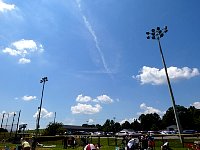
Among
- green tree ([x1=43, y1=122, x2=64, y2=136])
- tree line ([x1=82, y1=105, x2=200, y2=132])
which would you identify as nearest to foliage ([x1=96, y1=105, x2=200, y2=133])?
tree line ([x1=82, y1=105, x2=200, y2=132])

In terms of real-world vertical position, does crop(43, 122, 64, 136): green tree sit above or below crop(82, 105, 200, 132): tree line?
below

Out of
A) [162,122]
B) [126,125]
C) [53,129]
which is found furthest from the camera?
[126,125]

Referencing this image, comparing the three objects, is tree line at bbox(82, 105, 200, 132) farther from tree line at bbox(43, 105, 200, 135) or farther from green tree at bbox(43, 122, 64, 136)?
green tree at bbox(43, 122, 64, 136)

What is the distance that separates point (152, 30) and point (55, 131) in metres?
35.0

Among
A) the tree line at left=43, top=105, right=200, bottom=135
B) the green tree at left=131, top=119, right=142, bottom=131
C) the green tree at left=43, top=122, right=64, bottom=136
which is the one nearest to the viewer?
the green tree at left=43, top=122, right=64, bottom=136

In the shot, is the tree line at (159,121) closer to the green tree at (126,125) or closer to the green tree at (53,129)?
the green tree at (126,125)

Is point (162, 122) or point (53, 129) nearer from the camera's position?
point (53, 129)

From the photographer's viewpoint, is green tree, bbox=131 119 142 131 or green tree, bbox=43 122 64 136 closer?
green tree, bbox=43 122 64 136

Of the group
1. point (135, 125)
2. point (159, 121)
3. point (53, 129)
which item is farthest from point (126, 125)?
point (53, 129)

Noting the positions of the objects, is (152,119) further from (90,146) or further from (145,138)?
(90,146)

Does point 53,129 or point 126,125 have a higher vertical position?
point 126,125

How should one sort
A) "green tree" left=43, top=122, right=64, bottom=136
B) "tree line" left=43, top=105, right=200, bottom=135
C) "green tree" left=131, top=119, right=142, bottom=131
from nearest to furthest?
"green tree" left=43, top=122, right=64, bottom=136, "tree line" left=43, top=105, right=200, bottom=135, "green tree" left=131, top=119, right=142, bottom=131

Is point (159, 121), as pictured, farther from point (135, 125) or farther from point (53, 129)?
point (53, 129)

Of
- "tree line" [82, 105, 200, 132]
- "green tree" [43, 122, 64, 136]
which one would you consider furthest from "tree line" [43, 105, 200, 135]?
"green tree" [43, 122, 64, 136]
